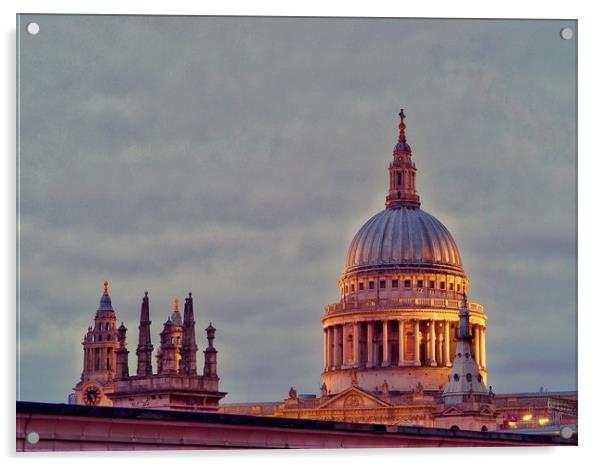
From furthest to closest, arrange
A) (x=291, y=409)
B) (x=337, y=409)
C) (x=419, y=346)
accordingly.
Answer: (x=419, y=346)
(x=337, y=409)
(x=291, y=409)

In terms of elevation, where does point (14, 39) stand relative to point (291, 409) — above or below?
above

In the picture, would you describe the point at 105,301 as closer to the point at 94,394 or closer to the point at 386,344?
the point at 94,394

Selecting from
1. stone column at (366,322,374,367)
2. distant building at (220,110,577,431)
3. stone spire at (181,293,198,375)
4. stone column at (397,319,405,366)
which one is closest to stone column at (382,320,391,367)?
distant building at (220,110,577,431)

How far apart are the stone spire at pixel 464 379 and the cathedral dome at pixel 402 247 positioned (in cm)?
498

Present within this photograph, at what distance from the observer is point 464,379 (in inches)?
3337

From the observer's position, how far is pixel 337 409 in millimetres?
86750

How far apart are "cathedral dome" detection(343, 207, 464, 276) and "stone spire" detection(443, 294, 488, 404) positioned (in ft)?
16.3

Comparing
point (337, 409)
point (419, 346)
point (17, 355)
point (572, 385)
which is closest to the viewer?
point (17, 355)

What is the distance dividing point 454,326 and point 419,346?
1.90 m

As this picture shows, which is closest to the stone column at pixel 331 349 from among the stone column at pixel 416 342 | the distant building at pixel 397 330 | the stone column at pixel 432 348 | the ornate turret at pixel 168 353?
the distant building at pixel 397 330

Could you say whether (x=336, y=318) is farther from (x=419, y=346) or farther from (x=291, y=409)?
(x=291, y=409)

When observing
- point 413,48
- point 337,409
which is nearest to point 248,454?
point 413,48

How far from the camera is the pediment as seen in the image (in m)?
87.3

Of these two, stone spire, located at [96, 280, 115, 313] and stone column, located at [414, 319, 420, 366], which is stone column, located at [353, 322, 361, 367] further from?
stone spire, located at [96, 280, 115, 313]
